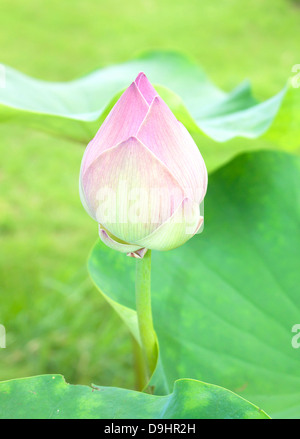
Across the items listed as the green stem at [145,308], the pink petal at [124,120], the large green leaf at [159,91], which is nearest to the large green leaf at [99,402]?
the green stem at [145,308]

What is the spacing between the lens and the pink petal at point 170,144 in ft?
1.15

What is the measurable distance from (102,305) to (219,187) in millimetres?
742

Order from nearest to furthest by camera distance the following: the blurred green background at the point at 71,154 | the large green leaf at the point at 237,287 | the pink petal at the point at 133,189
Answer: the pink petal at the point at 133,189
the large green leaf at the point at 237,287
the blurred green background at the point at 71,154

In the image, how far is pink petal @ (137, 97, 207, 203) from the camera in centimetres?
35

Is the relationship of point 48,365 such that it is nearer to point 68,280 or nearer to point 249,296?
point 68,280

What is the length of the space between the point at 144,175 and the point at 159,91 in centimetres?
25

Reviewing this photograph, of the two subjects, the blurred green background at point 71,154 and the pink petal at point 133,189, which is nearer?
the pink petal at point 133,189

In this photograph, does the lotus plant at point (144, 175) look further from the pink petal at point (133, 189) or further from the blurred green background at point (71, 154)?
the blurred green background at point (71, 154)

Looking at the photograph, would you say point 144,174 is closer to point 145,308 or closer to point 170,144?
point 170,144

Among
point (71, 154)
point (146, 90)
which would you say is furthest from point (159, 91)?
point (71, 154)

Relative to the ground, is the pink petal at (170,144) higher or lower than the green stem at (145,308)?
higher

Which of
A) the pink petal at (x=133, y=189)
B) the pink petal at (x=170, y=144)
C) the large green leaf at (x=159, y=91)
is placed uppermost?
the large green leaf at (x=159, y=91)

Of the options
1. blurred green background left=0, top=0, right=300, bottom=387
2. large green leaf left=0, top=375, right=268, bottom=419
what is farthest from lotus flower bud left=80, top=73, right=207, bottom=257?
blurred green background left=0, top=0, right=300, bottom=387

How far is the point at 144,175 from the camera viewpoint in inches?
13.7
